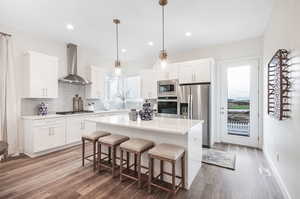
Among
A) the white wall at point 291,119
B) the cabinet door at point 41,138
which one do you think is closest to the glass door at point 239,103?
the white wall at point 291,119

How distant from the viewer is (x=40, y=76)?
3551 mm

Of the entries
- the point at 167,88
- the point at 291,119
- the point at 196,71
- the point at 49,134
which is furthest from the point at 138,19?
the point at 49,134

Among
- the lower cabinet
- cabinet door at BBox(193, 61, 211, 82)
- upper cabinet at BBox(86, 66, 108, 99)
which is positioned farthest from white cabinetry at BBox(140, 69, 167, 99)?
the lower cabinet

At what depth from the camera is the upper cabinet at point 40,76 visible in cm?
339

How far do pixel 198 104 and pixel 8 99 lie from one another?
454 cm

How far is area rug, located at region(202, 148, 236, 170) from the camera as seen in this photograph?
2871 millimetres

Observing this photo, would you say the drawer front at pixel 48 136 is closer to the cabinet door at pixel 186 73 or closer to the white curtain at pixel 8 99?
the white curtain at pixel 8 99

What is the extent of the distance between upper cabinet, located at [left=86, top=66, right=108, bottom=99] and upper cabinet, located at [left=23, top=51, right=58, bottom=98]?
105cm

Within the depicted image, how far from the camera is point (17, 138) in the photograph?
3.40 metres

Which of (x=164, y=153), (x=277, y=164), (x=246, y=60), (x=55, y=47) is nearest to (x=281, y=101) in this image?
(x=277, y=164)

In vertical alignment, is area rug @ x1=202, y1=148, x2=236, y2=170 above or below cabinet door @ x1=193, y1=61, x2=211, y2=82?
below

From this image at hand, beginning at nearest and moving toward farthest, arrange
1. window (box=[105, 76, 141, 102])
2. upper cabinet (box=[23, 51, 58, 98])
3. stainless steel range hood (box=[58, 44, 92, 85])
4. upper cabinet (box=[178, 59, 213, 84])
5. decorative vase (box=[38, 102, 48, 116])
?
upper cabinet (box=[23, 51, 58, 98])
decorative vase (box=[38, 102, 48, 116])
upper cabinet (box=[178, 59, 213, 84])
stainless steel range hood (box=[58, 44, 92, 85])
window (box=[105, 76, 141, 102])

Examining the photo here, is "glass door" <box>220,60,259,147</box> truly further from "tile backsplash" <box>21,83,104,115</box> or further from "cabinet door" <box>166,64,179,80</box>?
"tile backsplash" <box>21,83,104,115</box>

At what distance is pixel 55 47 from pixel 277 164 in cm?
558
